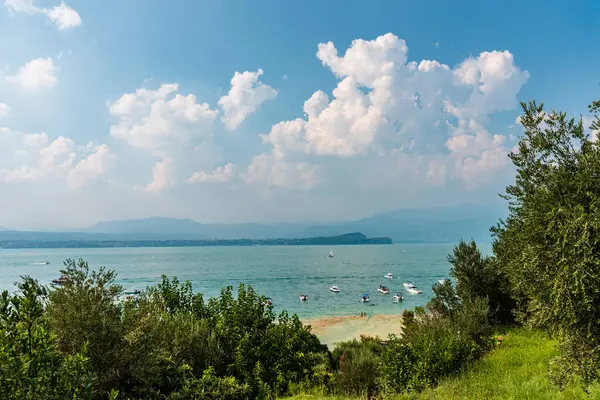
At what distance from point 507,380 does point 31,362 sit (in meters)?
10.9

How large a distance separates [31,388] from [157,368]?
4194 mm

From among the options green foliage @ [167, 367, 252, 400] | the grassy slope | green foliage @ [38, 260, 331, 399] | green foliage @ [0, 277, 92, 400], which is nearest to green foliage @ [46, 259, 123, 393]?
green foliage @ [38, 260, 331, 399]

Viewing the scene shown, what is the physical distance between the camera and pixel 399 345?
455 inches

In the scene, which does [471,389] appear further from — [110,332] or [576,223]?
[110,332]

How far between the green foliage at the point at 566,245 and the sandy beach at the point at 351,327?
22.9m

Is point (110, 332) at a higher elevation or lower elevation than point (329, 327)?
higher

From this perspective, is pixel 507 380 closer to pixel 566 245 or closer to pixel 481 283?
pixel 566 245

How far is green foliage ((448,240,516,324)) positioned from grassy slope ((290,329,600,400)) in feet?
18.4

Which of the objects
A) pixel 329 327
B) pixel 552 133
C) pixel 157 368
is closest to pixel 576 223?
pixel 552 133

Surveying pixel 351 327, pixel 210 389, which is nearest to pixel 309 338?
pixel 210 389

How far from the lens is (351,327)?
122 feet

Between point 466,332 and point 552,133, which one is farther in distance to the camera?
point 466,332

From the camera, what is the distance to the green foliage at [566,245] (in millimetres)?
7137

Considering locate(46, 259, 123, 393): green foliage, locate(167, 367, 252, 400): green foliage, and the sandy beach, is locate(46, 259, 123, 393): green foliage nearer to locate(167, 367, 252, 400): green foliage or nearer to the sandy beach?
locate(167, 367, 252, 400): green foliage
